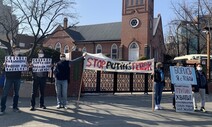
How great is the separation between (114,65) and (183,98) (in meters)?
4.52

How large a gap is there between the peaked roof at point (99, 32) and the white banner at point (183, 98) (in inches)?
1734

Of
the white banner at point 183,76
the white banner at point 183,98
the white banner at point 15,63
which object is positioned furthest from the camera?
the white banner at point 183,76

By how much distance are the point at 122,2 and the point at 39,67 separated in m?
43.1

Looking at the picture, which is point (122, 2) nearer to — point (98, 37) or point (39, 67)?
point (98, 37)

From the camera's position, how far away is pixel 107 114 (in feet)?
32.2

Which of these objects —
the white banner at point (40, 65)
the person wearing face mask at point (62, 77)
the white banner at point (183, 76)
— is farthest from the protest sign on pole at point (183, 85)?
the white banner at point (40, 65)

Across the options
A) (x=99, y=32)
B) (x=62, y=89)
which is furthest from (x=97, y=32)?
(x=62, y=89)

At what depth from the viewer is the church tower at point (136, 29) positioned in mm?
48906

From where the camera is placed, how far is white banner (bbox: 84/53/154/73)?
13031 mm

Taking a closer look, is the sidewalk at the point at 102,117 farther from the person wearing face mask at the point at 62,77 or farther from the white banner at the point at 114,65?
the white banner at the point at 114,65

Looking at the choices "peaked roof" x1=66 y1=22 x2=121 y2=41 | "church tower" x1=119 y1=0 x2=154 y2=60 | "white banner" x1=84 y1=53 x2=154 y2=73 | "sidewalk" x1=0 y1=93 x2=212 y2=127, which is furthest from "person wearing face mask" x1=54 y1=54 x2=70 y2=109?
"peaked roof" x1=66 y1=22 x2=121 y2=41

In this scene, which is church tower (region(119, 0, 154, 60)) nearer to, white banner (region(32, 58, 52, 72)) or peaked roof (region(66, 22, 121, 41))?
peaked roof (region(66, 22, 121, 41))

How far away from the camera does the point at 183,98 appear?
36.1 ft

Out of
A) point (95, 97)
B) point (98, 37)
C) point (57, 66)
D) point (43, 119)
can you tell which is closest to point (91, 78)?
point (95, 97)
